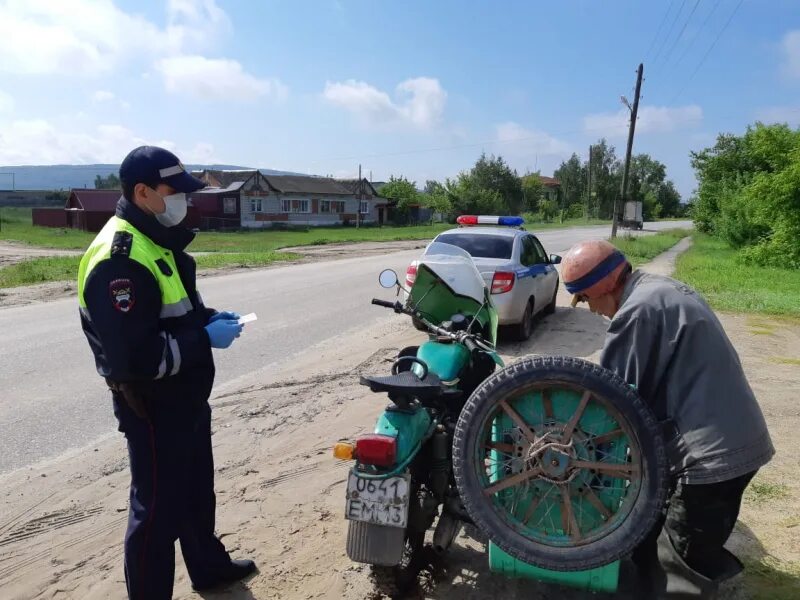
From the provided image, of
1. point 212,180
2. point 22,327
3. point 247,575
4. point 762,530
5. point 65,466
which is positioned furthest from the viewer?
point 212,180

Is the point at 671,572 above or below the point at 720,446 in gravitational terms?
below

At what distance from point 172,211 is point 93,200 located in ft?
162

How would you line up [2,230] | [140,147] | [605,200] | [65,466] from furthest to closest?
1. [605,200]
2. [2,230]
3. [65,466]
4. [140,147]

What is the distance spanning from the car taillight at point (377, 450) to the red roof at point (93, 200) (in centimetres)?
4680

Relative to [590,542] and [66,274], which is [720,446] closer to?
[590,542]

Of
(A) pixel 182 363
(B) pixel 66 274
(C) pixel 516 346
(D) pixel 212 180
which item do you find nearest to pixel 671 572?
(A) pixel 182 363

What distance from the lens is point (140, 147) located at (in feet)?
8.57

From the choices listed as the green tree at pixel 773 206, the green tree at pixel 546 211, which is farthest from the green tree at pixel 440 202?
the green tree at pixel 773 206

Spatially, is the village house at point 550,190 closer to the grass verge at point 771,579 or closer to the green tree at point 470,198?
the green tree at point 470,198

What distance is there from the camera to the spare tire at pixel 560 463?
7.59ft

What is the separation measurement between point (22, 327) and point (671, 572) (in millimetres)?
9601

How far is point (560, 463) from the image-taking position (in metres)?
2.47

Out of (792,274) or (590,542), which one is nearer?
(590,542)

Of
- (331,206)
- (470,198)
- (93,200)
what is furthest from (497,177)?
(93,200)
